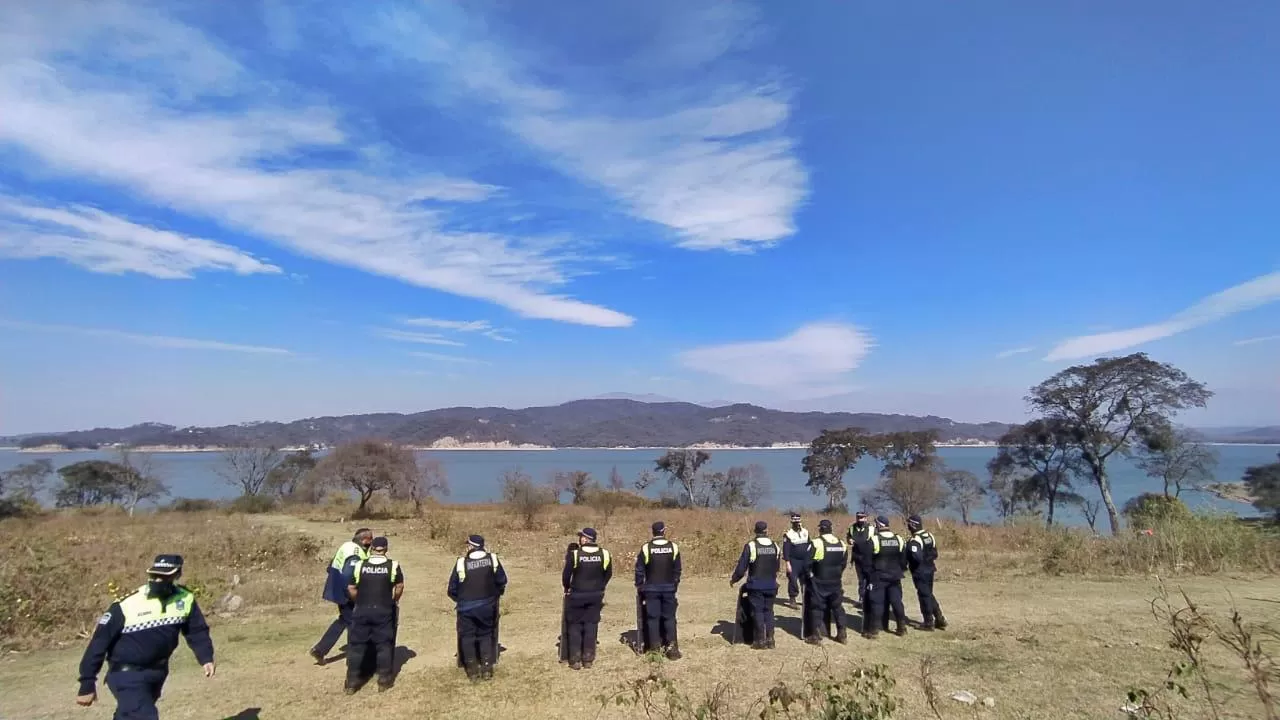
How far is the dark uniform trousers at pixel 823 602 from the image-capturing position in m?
10.0

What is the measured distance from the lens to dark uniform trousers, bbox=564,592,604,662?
8.99 metres

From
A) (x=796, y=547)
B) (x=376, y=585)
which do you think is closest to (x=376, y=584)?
(x=376, y=585)

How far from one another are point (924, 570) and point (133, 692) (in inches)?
417

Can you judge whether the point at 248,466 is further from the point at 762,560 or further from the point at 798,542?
the point at 762,560

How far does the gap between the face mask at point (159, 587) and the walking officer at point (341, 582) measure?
278 cm

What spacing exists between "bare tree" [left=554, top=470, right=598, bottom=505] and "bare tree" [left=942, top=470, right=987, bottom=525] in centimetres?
2551

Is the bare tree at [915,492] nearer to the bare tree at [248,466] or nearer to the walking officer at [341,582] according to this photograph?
the walking officer at [341,582]

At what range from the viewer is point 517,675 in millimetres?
8625

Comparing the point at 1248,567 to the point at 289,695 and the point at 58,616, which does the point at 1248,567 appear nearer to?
the point at 289,695

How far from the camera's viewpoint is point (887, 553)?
34.1 ft

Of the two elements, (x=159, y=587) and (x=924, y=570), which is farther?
(x=924, y=570)

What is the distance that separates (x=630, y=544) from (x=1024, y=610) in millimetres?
12718

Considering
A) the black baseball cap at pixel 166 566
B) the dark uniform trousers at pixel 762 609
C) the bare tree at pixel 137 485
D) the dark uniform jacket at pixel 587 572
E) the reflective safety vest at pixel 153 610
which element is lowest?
the bare tree at pixel 137 485

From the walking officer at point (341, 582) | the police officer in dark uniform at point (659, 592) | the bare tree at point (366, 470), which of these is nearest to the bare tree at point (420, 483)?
the bare tree at point (366, 470)
